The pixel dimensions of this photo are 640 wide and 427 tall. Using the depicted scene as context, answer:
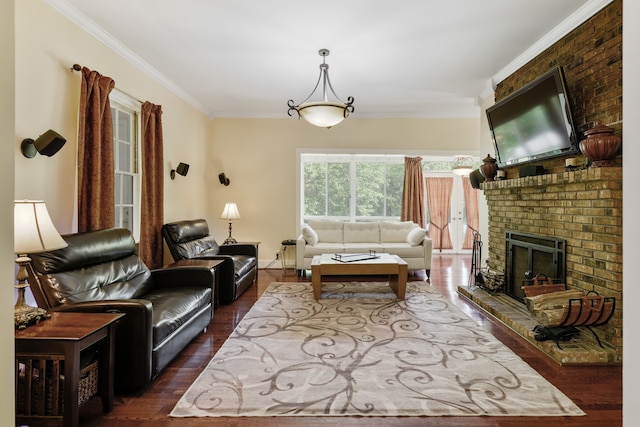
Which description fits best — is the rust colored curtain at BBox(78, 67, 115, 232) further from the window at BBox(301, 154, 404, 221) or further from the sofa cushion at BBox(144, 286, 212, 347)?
the window at BBox(301, 154, 404, 221)

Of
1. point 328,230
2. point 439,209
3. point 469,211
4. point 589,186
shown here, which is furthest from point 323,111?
point 469,211

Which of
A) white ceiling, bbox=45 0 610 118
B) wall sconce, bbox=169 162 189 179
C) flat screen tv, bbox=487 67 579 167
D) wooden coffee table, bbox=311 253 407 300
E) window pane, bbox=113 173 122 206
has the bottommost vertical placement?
wooden coffee table, bbox=311 253 407 300

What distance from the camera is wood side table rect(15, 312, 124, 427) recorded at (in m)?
1.65

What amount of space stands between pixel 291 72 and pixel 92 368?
3.54 meters

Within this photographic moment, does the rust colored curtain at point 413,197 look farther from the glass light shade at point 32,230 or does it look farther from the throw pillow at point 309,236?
the glass light shade at point 32,230

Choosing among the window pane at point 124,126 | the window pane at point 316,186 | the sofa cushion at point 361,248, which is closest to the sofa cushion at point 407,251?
the sofa cushion at point 361,248

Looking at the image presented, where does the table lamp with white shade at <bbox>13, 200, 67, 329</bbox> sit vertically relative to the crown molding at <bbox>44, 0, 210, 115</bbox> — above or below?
below

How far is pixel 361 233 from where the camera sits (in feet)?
A: 19.2

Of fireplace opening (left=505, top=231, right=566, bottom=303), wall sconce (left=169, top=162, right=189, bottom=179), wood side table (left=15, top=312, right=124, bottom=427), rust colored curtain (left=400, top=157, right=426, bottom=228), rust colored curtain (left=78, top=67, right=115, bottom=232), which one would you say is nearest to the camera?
wood side table (left=15, top=312, right=124, bottom=427)

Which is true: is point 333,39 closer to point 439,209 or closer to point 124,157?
point 124,157

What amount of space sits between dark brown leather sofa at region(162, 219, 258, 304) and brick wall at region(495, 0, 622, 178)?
141 inches

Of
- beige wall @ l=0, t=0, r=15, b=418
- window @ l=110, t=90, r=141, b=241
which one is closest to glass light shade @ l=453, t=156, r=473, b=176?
window @ l=110, t=90, r=141, b=241

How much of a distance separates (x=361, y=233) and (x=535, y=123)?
3.20 metres
